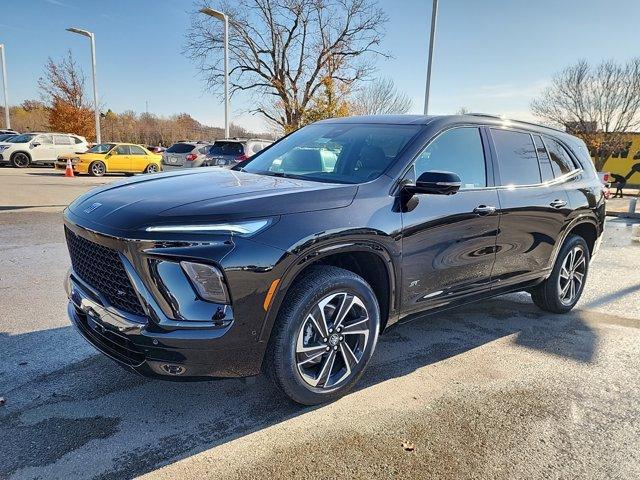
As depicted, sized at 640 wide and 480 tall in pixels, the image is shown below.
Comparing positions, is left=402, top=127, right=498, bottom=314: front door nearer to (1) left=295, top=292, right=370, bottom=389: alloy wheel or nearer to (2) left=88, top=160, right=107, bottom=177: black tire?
(1) left=295, top=292, right=370, bottom=389: alloy wheel

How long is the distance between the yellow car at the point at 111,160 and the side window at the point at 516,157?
19.1 meters

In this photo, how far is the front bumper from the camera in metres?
2.43

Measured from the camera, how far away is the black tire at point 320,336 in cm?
272

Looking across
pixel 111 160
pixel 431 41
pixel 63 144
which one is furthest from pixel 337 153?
pixel 63 144

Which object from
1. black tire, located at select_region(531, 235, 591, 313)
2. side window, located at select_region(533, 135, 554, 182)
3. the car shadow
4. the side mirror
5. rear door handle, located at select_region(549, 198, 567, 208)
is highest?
side window, located at select_region(533, 135, 554, 182)

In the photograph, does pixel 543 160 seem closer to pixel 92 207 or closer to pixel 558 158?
pixel 558 158

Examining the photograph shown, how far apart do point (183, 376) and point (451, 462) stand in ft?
4.81

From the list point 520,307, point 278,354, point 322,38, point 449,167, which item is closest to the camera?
point 278,354

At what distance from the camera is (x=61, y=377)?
128 inches

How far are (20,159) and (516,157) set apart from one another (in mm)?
24970

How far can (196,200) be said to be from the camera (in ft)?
8.70

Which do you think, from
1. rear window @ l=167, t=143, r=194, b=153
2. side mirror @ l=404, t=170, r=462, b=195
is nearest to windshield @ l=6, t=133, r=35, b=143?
rear window @ l=167, t=143, r=194, b=153

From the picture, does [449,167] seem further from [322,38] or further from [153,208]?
[322,38]

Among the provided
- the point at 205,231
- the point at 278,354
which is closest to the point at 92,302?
the point at 205,231
